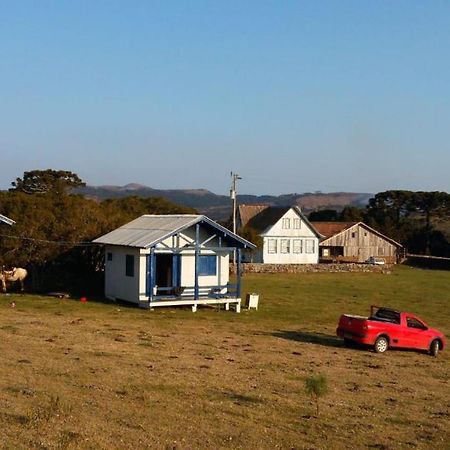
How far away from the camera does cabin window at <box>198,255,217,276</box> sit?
1345 inches

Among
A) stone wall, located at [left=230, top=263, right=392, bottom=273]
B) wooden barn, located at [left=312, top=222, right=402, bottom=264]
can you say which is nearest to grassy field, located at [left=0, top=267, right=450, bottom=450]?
stone wall, located at [left=230, top=263, right=392, bottom=273]

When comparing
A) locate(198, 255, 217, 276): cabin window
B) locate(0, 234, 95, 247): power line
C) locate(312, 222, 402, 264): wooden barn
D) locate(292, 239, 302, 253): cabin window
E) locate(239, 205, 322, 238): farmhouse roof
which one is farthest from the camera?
locate(312, 222, 402, 264): wooden barn

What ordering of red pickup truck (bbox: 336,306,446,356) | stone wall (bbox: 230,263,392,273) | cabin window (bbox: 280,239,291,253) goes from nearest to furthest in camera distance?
red pickup truck (bbox: 336,306,446,356) < stone wall (bbox: 230,263,392,273) < cabin window (bbox: 280,239,291,253)

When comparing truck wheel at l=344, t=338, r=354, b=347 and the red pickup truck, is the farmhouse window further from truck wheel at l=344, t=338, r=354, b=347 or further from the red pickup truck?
truck wheel at l=344, t=338, r=354, b=347

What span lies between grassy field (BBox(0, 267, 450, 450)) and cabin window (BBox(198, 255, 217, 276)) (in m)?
2.96

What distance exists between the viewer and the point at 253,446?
1148 centimetres

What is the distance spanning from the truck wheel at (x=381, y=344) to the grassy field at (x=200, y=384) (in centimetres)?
→ 35

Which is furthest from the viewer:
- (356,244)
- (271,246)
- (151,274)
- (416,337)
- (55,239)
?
(356,244)

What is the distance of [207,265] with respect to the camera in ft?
113

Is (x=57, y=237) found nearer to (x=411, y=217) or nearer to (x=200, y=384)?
(x=200, y=384)

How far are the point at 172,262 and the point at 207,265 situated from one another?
173cm

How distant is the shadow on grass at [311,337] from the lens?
82.9 feet

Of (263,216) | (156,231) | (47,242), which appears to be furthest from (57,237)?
(263,216)

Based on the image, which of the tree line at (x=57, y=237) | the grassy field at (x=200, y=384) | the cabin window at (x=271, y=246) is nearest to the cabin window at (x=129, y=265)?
the grassy field at (x=200, y=384)
